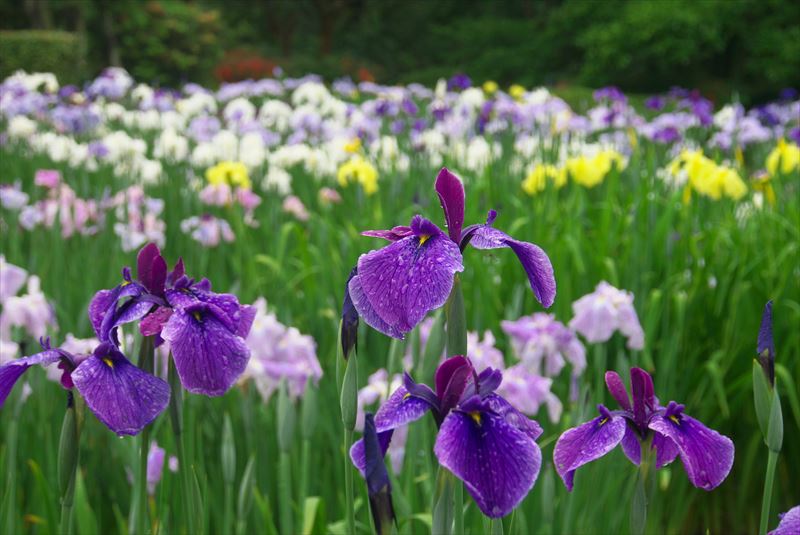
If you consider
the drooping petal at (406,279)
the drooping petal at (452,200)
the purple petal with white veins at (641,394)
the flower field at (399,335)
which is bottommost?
the flower field at (399,335)

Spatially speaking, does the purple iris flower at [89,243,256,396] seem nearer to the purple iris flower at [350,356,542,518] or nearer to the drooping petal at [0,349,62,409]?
the drooping petal at [0,349,62,409]

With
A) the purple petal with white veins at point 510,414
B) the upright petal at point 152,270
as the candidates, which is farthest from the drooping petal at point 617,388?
the upright petal at point 152,270

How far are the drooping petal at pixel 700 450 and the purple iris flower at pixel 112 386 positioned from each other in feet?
1.74

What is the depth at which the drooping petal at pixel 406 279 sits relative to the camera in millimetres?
803

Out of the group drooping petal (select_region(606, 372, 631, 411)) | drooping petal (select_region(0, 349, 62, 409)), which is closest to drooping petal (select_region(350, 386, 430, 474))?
drooping petal (select_region(606, 372, 631, 411))

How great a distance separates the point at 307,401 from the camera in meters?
1.54

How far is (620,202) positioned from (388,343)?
2.02 m

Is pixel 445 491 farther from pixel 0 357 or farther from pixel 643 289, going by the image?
pixel 643 289

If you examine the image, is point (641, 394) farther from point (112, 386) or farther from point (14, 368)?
point (14, 368)

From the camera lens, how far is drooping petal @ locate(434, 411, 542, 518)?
2.40 feet

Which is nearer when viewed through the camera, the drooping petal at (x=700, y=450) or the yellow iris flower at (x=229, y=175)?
the drooping petal at (x=700, y=450)

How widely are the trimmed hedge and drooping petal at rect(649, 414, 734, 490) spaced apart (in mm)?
13715

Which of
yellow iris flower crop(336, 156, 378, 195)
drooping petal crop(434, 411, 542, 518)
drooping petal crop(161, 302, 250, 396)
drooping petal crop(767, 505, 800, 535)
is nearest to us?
drooping petal crop(434, 411, 542, 518)

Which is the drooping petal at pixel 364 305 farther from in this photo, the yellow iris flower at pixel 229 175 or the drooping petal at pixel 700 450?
the yellow iris flower at pixel 229 175
